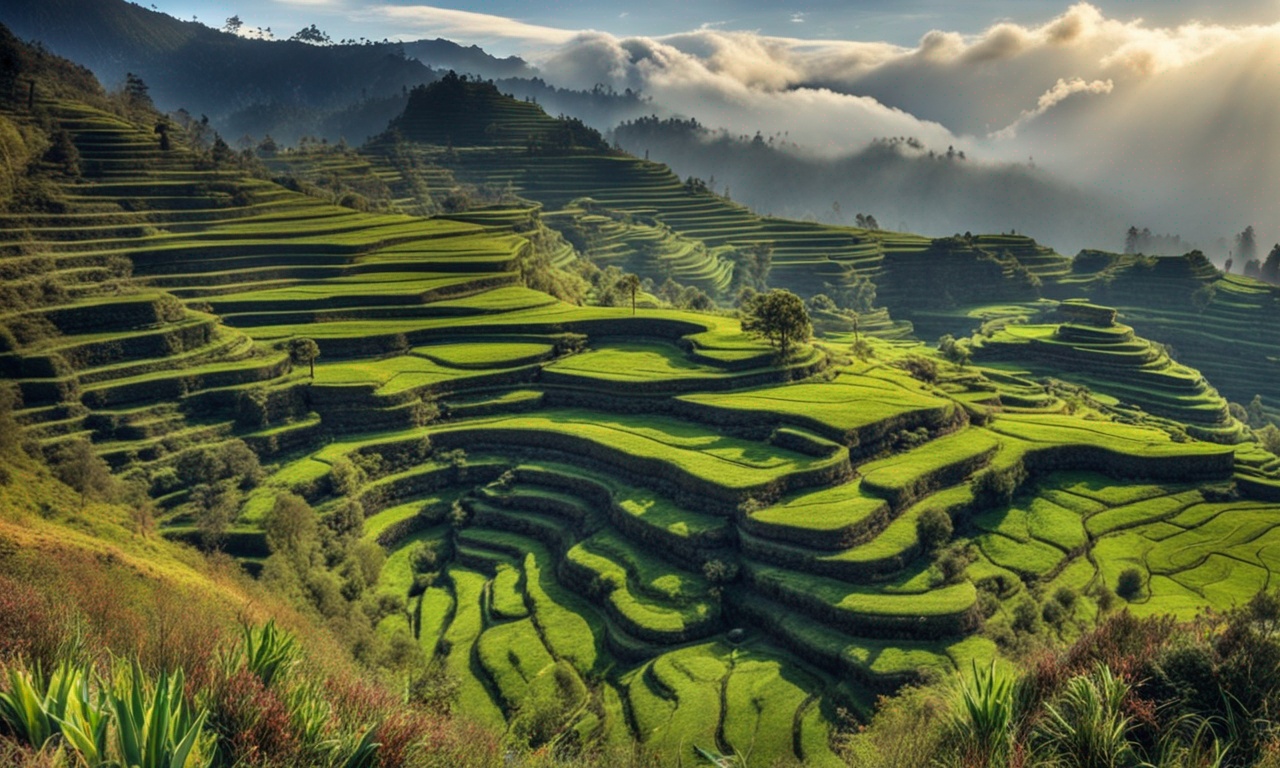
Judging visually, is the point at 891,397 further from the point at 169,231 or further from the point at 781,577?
the point at 169,231

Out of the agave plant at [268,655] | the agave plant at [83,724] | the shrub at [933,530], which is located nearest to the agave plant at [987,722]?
the agave plant at [268,655]

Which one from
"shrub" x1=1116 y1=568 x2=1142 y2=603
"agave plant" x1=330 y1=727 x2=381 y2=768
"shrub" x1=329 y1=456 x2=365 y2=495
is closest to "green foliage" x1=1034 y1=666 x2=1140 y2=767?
"agave plant" x1=330 y1=727 x2=381 y2=768

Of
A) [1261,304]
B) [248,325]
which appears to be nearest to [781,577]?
[248,325]

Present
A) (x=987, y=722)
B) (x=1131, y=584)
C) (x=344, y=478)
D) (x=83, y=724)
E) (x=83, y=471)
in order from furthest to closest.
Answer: (x=344, y=478), (x=83, y=471), (x=1131, y=584), (x=987, y=722), (x=83, y=724)

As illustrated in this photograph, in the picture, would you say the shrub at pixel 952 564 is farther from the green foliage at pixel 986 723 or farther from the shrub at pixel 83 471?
the shrub at pixel 83 471

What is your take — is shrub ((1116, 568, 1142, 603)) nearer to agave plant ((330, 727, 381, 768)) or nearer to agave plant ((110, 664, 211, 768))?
agave plant ((330, 727, 381, 768))

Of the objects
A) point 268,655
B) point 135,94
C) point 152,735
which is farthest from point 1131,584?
point 135,94

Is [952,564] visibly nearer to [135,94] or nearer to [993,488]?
[993,488]
